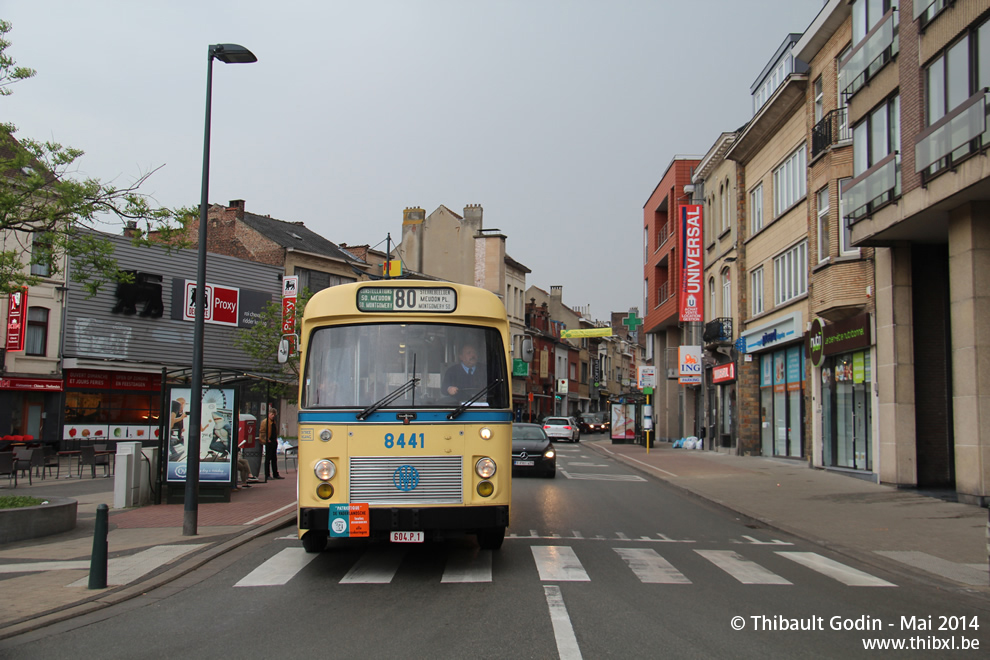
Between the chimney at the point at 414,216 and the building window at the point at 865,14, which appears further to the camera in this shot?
the chimney at the point at 414,216

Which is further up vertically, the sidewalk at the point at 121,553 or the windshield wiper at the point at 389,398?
the windshield wiper at the point at 389,398

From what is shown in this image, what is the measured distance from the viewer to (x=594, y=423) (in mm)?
77312

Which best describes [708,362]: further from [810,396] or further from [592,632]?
[592,632]

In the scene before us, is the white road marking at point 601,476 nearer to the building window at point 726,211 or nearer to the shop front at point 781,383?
the shop front at point 781,383

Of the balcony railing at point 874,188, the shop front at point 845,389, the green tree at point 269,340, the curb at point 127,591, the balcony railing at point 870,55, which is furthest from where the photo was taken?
the green tree at point 269,340

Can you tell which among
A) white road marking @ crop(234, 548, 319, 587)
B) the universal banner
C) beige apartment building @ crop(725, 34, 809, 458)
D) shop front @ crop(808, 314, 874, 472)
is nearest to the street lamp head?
white road marking @ crop(234, 548, 319, 587)

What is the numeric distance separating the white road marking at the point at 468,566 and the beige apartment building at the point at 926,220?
984cm

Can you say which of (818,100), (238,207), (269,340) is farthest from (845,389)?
(238,207)

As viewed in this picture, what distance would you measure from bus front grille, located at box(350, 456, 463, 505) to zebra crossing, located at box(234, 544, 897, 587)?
0.82m

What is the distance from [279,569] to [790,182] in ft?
74.9

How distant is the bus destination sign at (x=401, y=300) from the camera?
30.3ft

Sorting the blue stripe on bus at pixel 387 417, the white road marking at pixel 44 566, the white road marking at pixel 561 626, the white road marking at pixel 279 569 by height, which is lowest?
the white road marking at pixel 44 566

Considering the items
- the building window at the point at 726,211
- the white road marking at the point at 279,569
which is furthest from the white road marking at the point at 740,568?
the building window at the point at 726,211

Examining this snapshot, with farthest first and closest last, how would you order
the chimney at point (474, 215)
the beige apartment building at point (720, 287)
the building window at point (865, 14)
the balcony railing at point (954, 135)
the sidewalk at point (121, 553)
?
1. the chimney at point (474, 215)
2. the beige apartment building at point (720, 287)
3. the building window at point (865, 14)
4. the balcony railing at point (954, 135)
5. the sidewalk at point (121, 553)
